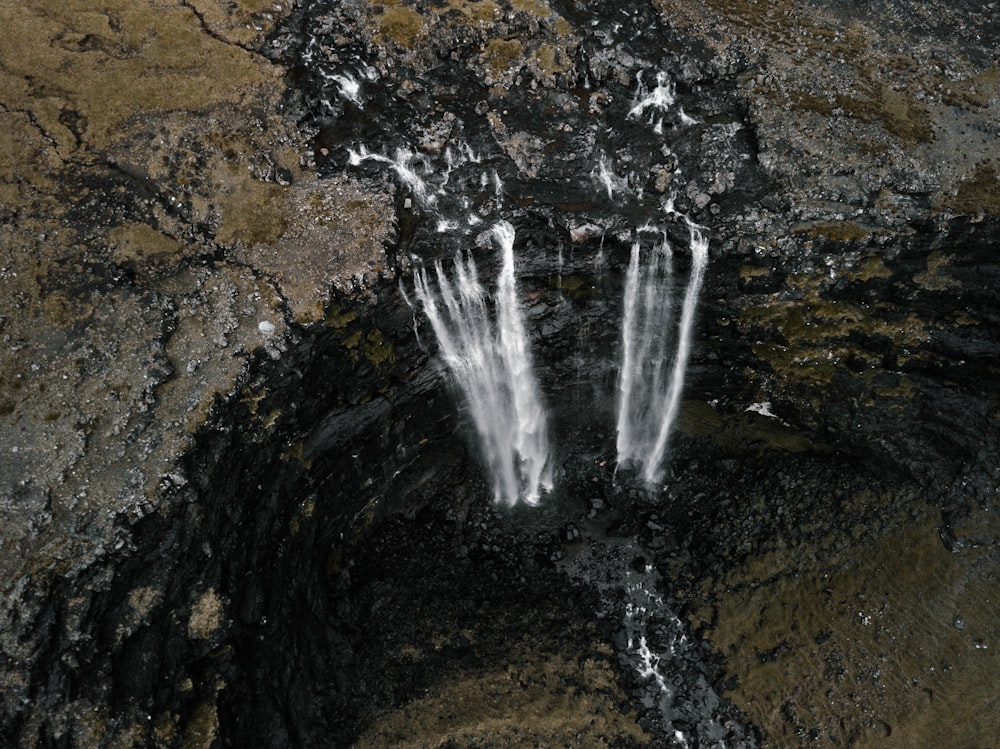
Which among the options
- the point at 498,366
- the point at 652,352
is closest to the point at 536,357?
the point at 498,366

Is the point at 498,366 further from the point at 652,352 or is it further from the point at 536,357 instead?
the point at 652,352

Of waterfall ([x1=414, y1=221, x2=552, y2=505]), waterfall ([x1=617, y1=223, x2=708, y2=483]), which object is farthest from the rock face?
waterfall ([x1=414, y1=221, x2=552, y2=505])

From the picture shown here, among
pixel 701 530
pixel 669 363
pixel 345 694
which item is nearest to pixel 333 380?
pixel 345 694

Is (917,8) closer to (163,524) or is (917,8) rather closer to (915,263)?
(915,263)

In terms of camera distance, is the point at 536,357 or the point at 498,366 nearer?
the point at 498,366

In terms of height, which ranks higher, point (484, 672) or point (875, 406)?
point (875, 406)

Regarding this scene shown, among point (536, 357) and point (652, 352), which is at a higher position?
point (536, 357)
